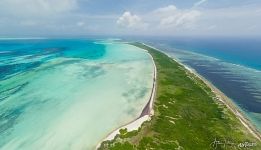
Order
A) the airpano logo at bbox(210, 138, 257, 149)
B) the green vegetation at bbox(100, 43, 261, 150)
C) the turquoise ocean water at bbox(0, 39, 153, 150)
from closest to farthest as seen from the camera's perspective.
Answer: the green vegetation at bbox(100, 43, 261, 150)
the airpano logo at bbox(210, 138, 257, 149)
the turquoise ocean water at bbox(0, 39, 153, 150)

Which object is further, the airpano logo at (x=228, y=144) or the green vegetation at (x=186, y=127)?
the airpano logo at (x=228, y=144)

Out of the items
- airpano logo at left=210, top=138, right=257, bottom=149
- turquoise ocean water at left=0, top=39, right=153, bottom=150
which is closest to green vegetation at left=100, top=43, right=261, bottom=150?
airpano logo at left=210, top=138, right=257, bottom=149

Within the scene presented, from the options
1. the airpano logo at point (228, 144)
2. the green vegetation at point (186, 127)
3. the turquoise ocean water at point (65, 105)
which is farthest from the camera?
the turquoise ocean water at point (65, 105)

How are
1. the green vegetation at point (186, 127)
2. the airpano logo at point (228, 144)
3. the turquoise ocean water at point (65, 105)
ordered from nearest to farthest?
1. the green vegetation at point (186, 127)
2. the airpano logo at point (228, 144)
3. the turquoise ocean water at point (65, 105)

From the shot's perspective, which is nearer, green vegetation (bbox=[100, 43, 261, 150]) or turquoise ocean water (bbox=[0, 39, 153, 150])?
green vegetation (bbox=[100, 43, 261, 150])

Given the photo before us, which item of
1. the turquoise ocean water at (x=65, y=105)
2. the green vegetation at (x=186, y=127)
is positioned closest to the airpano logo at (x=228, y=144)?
the green vegetation at (x=186, y=127)

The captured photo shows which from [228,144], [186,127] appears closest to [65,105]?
→ [186,127]

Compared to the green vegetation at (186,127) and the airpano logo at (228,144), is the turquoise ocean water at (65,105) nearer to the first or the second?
the green vegetation at (186,127)

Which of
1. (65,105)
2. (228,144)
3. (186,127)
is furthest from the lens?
(65,105)

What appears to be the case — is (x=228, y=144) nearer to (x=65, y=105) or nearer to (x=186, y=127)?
(x=186, y=127)

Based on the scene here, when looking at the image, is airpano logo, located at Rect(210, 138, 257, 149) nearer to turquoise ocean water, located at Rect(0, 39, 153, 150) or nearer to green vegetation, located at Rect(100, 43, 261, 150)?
green vegetation, located at Rect(100, 43, 261, 150)
